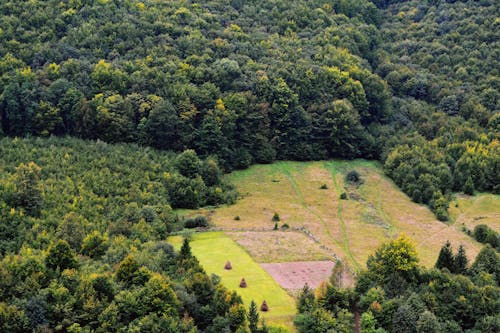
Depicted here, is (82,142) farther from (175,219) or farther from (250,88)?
(250,88)

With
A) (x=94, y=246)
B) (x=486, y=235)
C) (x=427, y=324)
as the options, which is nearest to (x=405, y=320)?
(x=427, y=324)

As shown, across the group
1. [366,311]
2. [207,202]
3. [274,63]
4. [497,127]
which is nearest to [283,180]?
[207,202]

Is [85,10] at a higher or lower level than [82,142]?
higher

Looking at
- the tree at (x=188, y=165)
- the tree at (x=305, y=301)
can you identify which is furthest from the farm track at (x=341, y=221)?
the tree at (x=188, y=165)

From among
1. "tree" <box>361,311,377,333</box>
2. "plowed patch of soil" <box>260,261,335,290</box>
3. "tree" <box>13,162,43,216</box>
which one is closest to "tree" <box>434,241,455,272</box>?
"plowed patch of soil" <box>260,261,335,290</box>

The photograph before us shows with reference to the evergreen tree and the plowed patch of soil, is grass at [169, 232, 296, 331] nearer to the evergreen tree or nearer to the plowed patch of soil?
the plowed patch of soil

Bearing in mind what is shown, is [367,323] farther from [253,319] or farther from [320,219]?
[320,219]
